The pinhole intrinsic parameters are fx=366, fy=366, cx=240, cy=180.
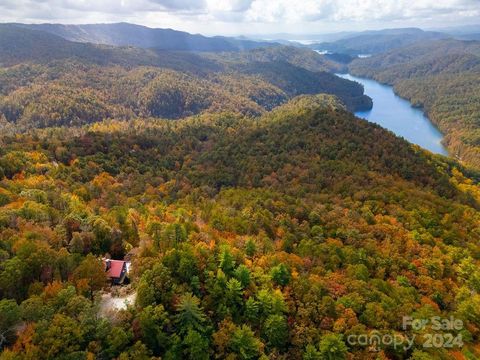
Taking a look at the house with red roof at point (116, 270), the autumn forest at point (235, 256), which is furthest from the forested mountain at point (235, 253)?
the house with red roof at point (116, 270)

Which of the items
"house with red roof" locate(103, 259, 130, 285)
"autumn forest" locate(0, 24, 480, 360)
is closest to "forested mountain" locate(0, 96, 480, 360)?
"autumn forest" locate(0, 24, 480, 360)

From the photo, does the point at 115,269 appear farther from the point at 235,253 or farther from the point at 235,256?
the point at 235,253

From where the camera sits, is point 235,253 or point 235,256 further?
point 235,253

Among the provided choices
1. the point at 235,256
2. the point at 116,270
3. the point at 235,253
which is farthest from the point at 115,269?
the point at 235,253

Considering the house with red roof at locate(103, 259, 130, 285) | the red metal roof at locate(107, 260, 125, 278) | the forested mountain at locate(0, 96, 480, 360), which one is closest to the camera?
the forested mountain at locate(0, 96, 480, 360)

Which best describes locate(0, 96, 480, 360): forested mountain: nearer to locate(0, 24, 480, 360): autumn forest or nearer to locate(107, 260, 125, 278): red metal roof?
locate(0, 24, 480, 360): autumn forest

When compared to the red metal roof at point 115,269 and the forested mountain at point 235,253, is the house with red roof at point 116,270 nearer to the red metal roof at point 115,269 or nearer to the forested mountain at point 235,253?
the red metal roof at point 115,269

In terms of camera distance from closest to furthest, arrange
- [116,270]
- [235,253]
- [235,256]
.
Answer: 1. [116,270]
2. [235,256]
3. [235,253]
